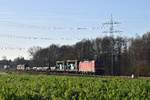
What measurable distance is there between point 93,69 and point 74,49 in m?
74.2

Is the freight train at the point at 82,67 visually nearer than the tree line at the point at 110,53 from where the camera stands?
Yes

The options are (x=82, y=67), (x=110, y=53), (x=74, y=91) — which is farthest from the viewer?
(x=110, y=53)

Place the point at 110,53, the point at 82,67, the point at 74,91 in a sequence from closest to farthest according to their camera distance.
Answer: the point at 74,91
the point at 82,67
the point at 110,53

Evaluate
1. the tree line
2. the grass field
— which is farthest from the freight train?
the grass field

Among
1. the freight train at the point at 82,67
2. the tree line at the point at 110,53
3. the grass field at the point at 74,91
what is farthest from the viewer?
the tree line at the point at 110,53

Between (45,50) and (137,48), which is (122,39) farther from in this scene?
(45,50)

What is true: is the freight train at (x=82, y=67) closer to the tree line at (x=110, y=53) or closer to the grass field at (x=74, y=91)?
the tree line at (x=110, y=53)

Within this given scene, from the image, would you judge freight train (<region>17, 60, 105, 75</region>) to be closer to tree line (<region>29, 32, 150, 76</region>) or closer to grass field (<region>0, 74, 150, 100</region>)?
tree line (<region>29, 32, 150, 76</region>)

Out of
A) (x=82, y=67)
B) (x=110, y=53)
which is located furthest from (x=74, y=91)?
(x=110, y=53)

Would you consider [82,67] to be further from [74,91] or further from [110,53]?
[74,91]

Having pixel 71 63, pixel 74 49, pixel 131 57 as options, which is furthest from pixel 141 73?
pixel 74 49

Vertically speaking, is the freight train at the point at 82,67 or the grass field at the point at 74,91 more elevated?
the freight train at the point at 82,67

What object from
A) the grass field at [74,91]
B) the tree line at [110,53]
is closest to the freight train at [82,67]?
the tree line at [110,53]

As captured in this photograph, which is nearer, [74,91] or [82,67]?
[74,91]
